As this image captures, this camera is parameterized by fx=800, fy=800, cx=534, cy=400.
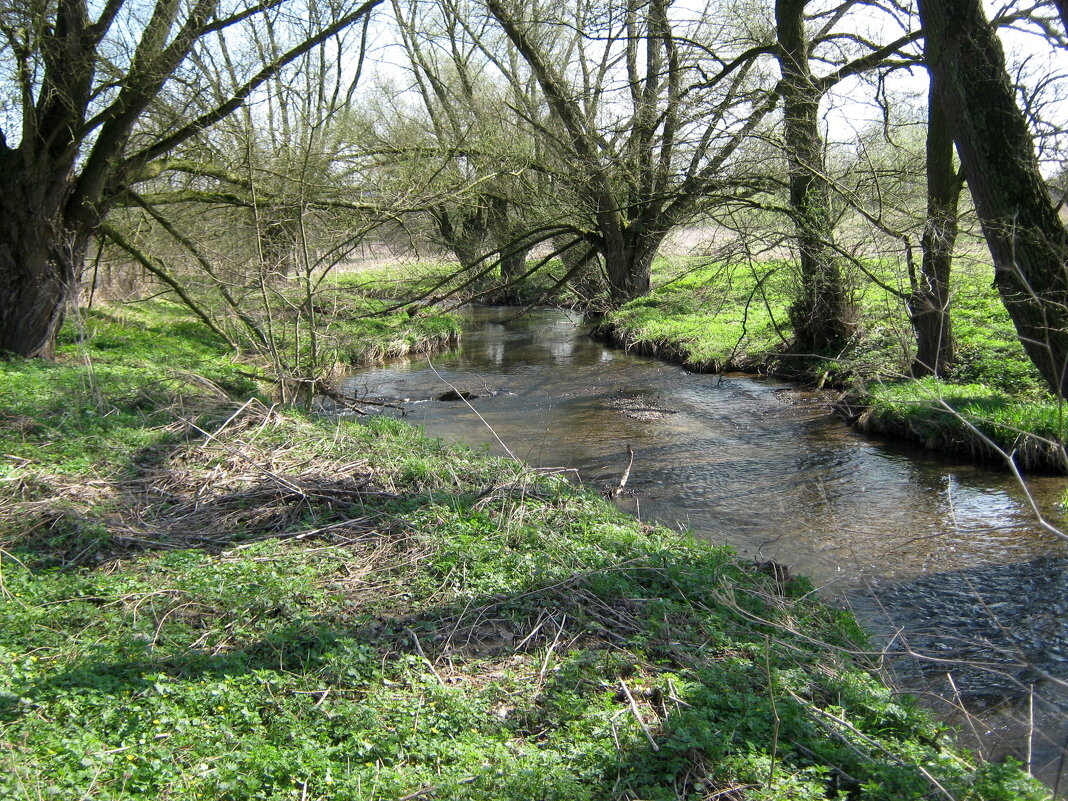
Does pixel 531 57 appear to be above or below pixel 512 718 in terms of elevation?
above

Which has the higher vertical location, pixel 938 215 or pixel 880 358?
pixel 938 215

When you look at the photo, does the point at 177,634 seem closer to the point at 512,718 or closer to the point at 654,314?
the point at 512,718

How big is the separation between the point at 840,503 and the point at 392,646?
18.1 feet

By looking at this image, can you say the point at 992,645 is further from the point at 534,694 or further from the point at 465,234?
the point at 465,234

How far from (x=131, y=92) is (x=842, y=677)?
10199 millimetres

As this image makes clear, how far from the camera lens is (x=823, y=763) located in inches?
141

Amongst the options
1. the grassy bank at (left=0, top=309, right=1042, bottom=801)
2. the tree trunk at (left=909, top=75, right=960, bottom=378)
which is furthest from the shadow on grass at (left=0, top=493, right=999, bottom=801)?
the tree trunk at (left=909, top=75, right=960, bottom=378)

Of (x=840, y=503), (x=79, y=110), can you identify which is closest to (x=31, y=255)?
(x=79, y=110)

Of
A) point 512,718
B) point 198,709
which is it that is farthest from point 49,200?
point 512,718

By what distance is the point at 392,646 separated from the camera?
434cm

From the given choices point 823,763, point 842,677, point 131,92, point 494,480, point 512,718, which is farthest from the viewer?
point 131,92

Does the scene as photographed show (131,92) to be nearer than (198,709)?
No

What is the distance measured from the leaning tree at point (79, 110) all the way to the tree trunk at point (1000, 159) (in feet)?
22.4

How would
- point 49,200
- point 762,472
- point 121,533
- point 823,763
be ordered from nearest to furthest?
point 823,763, point 121,533, point 762,472, point 49,200
